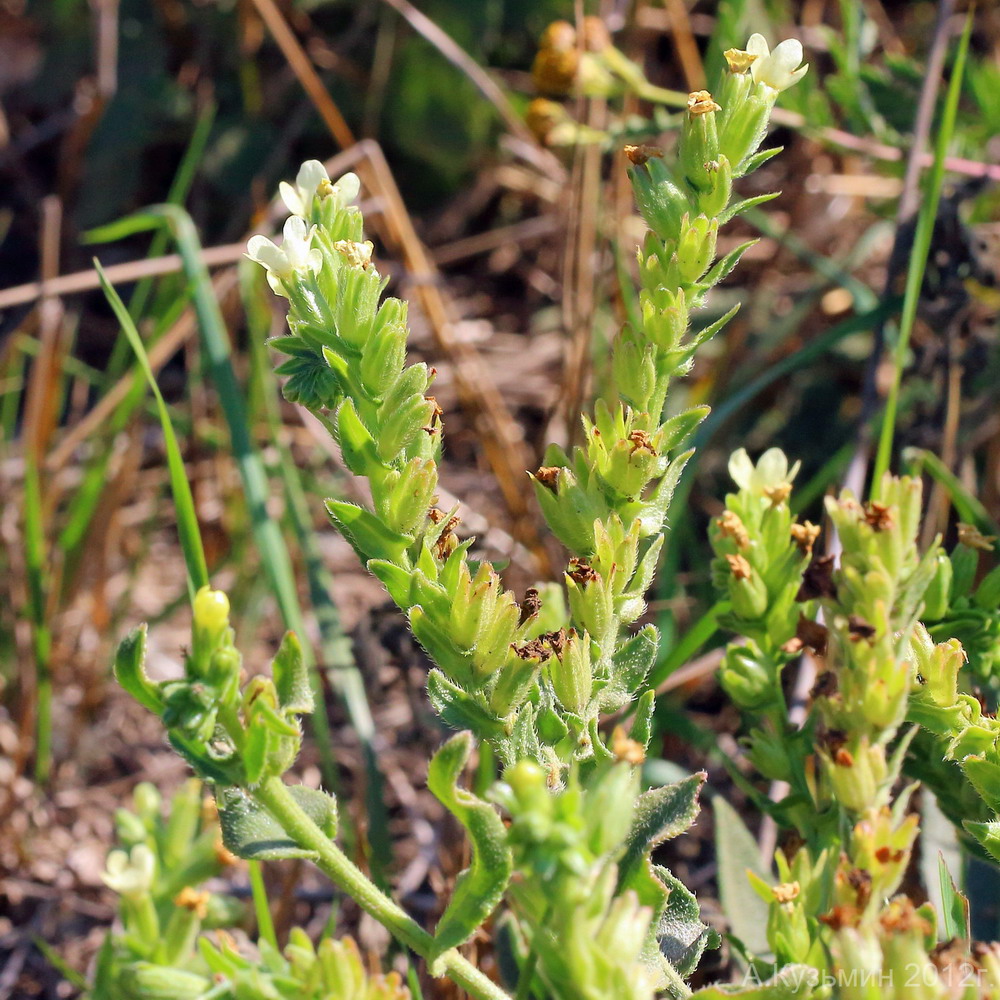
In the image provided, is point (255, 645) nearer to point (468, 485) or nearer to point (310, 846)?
point (468, 485)

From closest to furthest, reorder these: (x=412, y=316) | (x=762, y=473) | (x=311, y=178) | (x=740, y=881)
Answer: (x=311, y=178) < (x=762, y=473) < (x=740, y=881) < (x=412, y=316)

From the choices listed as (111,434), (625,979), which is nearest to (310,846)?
(625,979)

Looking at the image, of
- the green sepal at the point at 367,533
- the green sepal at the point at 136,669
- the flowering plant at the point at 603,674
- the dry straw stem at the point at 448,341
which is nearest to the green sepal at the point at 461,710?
→ the flowering plant at the point at 603,674

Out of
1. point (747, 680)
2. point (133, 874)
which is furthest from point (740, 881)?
point (133, 874)

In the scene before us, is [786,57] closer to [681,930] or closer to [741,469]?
[741,469]

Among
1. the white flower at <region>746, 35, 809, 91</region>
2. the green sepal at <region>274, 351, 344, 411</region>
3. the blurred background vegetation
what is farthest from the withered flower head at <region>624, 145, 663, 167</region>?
the blurred background vegetation

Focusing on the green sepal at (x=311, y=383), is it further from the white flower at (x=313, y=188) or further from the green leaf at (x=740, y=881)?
the green leaf at (x=740, y=881)
